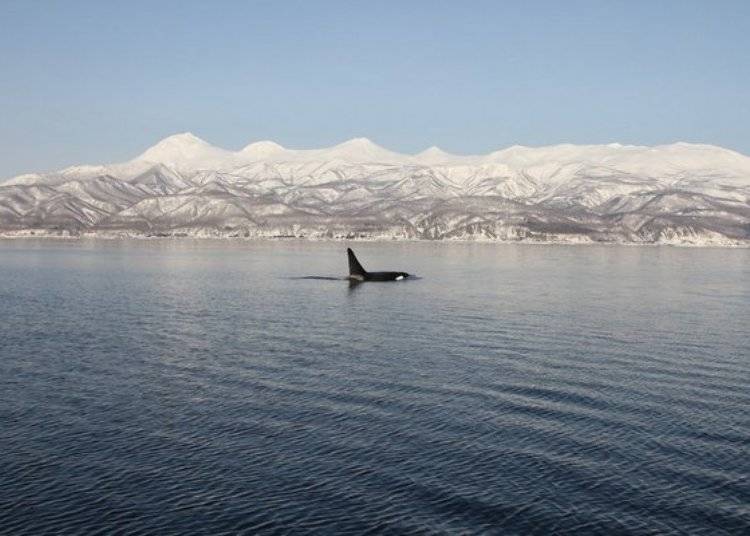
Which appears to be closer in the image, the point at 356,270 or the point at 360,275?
the point at 360,275

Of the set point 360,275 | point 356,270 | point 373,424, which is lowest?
point 373,424

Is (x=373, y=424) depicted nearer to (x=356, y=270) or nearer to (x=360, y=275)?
(x=360, y=275)

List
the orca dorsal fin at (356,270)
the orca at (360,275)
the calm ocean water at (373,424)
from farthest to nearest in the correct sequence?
1. the orca dorsal fin at (356,270)
2. the orca at (360,275)
3. the calm ocean water at (373,424)

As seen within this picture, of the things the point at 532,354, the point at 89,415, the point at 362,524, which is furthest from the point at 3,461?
the point at 532,354

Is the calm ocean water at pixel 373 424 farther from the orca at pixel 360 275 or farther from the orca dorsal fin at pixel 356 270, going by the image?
the orca dorsal fin at pixel 356 270

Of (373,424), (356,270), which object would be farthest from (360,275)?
(373,424)

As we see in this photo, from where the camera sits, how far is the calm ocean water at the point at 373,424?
3005cm

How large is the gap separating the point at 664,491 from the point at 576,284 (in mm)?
117605

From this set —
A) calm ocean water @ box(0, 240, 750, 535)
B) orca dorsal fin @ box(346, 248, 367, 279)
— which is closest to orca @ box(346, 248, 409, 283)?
orca dorsal fin @ box(346, 248, 367, 279)

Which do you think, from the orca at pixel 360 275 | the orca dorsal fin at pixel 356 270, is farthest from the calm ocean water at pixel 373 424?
the orca dorsal fin at pixel 356 270

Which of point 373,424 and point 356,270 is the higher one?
point 356,270

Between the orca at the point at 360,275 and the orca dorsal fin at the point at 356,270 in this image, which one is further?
the orca dorsal fin at the point at 356,270

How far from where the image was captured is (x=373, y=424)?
42.3 metres

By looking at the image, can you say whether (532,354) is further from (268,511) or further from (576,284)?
(576,284)
